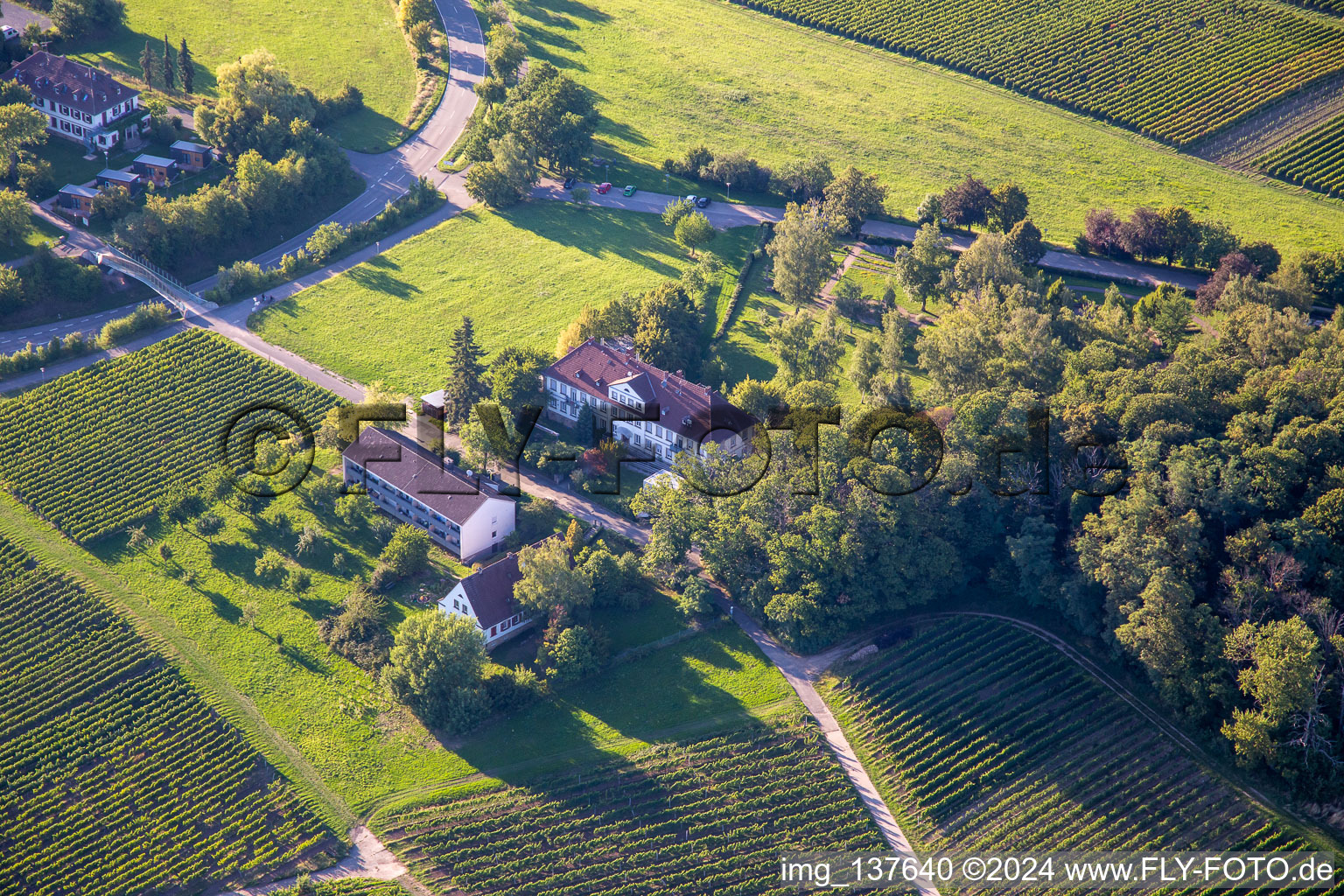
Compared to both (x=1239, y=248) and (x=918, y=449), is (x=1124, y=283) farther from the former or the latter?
(x=918, y=449)

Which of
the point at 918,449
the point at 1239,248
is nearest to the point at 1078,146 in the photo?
the point at 1239,248

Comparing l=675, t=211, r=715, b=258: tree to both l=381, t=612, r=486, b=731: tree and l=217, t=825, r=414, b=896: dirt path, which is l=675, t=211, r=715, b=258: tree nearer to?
l=381, t=612, r=486, b=731: tree

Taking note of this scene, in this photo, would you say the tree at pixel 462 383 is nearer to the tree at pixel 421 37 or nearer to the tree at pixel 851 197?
the tree at pixel 851 197

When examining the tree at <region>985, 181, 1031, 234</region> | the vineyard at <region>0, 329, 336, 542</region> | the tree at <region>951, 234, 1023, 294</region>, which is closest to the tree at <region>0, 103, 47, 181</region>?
the vineyard at <region>0, 329, 336, 542</region>


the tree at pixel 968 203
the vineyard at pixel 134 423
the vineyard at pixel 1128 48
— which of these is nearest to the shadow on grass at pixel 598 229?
the tree at pixel 968 203

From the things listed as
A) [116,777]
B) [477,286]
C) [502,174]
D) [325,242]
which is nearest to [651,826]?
[116,777]

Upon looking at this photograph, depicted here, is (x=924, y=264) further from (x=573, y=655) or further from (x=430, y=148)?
(x=430, y=148)
